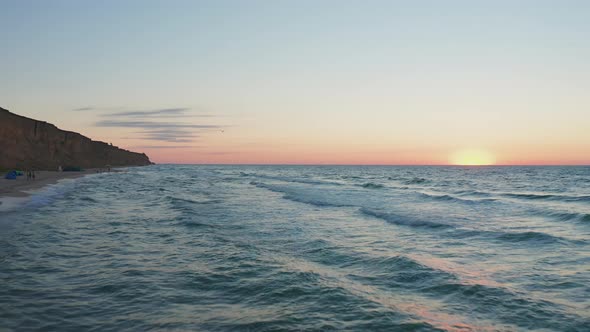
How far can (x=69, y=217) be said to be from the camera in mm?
24484

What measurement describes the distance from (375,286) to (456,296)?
2018mm

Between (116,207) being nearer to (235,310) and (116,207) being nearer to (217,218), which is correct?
(217,218)

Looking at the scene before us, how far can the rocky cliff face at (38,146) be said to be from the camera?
249 feet

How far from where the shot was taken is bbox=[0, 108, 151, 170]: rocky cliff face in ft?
249

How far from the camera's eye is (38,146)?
302 feet

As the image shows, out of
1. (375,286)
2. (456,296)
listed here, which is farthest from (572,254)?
(375,286)

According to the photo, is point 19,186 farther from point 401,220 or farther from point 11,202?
point 401,220

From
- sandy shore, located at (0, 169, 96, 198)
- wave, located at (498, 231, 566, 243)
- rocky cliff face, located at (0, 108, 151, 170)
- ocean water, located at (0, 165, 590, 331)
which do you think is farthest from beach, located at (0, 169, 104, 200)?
wave, located at (498, 231, 566, 243)

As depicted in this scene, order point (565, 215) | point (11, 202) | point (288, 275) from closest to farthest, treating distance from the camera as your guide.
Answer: point (288, 275), point (565, 215), point (11, 202)

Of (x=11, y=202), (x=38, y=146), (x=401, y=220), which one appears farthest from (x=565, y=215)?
(x=38, y=146)

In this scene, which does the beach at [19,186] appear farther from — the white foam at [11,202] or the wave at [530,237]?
the wave at [530,237]

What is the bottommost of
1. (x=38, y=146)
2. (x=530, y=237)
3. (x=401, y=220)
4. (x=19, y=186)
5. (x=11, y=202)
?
(x=401, y=220)

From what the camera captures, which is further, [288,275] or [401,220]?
[401,220]

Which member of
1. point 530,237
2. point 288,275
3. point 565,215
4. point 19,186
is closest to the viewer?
point 288,275
